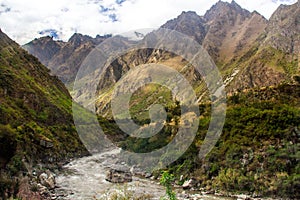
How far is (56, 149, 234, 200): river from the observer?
31312 mm

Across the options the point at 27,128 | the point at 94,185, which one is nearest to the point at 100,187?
the point at 94,185

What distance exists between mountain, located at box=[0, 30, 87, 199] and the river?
11.7 feet

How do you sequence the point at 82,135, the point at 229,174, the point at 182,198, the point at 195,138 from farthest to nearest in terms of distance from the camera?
the point at 82,135, the point at 195,138, the point at 229,174, the point at 182,198

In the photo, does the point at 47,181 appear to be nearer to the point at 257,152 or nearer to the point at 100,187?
the point at 100,187

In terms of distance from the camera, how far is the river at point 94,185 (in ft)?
103

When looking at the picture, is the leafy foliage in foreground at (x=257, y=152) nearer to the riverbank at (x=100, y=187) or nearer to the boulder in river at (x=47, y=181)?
the riverbank at (x=100, y=187)

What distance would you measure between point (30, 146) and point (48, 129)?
712 inches

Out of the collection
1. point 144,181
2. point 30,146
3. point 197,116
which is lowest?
point 144,181

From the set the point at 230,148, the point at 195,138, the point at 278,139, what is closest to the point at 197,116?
the point at 195,138

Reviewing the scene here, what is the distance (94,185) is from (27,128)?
18453 mm

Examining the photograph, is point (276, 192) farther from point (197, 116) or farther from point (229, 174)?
point (197, 116)

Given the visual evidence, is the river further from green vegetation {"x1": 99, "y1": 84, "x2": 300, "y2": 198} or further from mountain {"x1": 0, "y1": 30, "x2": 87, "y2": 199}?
mountain {"x1": 0, "y1": 30, "x2": 87, "y2": 199}

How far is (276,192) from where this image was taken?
29.8m

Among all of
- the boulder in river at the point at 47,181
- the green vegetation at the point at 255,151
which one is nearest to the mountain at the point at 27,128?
the boulder in river at the point at 47,181
